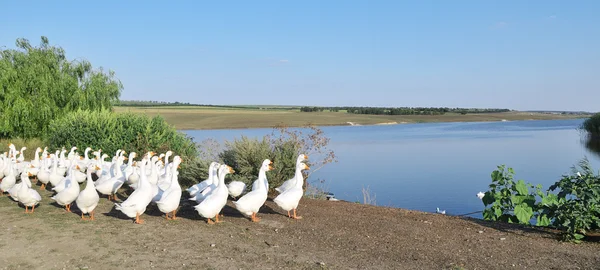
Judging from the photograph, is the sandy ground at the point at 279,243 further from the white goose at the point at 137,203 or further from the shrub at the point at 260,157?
the shrub at the point at 260,157

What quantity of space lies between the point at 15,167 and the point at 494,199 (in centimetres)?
1255

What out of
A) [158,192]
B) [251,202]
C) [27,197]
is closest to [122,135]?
[27,197]

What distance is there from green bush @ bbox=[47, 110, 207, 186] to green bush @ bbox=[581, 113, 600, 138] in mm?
48901

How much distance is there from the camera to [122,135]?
61.1 ft

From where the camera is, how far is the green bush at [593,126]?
5353 cm

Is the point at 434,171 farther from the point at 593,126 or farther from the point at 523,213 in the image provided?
the point at 593,126

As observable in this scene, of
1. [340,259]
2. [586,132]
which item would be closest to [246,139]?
[340,259]

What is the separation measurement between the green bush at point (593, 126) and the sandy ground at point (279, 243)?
51.4 metres

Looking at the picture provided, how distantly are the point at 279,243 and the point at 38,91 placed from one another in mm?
23857

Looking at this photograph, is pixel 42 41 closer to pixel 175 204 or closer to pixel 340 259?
pixel 175 204

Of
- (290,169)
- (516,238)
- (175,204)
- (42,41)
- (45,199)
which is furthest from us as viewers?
(42,41)

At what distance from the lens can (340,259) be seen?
23.9 ft

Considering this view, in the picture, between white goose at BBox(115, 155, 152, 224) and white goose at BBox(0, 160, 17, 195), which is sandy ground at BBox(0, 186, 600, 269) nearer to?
white goose at BBox(115, 155, 152, 224)

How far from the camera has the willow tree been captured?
26219 mm
